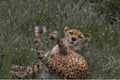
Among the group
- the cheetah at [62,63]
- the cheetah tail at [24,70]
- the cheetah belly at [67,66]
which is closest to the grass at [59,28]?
the cheetah tail at [24,70]

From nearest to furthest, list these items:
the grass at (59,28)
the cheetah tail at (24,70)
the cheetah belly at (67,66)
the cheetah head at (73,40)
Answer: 1. the cheetah belly at (67,66)
2. the cheetah tail at (24,70)
3. the cheetah head at (73,40)
4. the grass at (59,28)

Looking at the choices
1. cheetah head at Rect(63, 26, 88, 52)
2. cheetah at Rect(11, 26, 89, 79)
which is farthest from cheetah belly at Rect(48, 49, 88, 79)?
cheetah head at Rect(63, 26, 88, 52)

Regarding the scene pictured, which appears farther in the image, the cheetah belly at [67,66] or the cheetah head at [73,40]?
the cheetah head at [73,40]

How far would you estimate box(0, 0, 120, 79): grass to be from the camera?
4.02 m

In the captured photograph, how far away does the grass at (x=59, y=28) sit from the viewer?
402cm

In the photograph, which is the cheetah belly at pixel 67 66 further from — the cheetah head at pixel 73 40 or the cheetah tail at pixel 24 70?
the cheetah head at pixel 73 40

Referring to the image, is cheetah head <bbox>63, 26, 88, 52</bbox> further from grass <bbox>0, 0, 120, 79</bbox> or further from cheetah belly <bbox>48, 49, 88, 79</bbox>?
cheetah belly <bbox>48, 49, 88, 79</bbox>

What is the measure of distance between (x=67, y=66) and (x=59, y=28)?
58.0 inches

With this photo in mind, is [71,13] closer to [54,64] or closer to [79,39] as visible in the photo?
[79,39]

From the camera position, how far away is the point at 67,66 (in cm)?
339

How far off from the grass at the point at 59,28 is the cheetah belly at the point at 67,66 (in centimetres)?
36

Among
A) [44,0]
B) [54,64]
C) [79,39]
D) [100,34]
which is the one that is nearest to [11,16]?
[44,0]

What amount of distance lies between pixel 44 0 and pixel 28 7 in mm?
275

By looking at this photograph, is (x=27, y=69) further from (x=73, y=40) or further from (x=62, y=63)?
(x=73, y=40)
